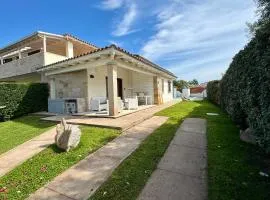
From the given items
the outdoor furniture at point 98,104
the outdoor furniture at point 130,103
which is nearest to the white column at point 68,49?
the outdoor furniture at point 98,104

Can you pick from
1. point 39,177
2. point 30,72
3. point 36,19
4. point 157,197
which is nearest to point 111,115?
point 39,177

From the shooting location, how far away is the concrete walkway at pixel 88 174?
13.1 feet

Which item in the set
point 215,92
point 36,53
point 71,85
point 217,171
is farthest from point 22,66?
point 217,171

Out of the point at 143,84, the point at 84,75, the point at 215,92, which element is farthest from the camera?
the point at 215,92

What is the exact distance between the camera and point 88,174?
473cm

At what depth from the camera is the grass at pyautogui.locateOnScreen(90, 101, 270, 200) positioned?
383 cm

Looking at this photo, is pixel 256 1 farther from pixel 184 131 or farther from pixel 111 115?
pixel 111 115

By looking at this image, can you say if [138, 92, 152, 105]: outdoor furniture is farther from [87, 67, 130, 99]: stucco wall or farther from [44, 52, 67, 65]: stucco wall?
[44, 52, 67, 65]: stucco wall

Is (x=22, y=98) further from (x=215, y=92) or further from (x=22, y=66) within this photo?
(x=215, y=92)

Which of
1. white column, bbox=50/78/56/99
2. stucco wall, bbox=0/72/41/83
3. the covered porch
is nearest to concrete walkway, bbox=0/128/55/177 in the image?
the covered porch

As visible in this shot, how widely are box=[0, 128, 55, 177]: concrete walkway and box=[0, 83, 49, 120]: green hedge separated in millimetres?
6013

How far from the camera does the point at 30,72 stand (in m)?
16.9

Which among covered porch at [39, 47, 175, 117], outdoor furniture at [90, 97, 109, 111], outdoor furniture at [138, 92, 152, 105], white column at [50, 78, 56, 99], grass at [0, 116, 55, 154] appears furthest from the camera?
outdoor furniture at [138, 92, 152, 105]

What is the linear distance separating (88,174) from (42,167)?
1336 mm
